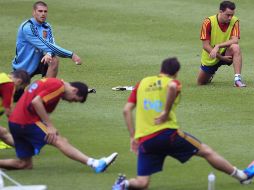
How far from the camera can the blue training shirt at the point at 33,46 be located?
16.8m

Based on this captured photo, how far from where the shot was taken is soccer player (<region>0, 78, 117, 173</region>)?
12156mm

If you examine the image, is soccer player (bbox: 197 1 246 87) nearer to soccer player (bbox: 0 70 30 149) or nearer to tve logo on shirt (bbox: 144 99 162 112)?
soccer player (bbox: 0 70 30 149)

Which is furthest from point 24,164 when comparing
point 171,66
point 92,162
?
point 171,66

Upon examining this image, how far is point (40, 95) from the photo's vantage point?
12.2m

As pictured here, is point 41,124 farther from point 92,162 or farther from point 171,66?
point 171,66

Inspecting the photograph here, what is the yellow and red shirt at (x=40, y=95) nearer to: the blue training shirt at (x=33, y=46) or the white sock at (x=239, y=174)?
the white sock at (x=239, y=174)

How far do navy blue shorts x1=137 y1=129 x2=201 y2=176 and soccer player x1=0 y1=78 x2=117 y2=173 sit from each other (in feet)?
3.54

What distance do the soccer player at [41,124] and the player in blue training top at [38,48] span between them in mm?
4276

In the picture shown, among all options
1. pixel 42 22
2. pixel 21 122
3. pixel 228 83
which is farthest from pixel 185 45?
pixel 21 122

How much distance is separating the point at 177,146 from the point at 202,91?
21.5 feet

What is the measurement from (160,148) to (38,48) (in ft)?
19.8

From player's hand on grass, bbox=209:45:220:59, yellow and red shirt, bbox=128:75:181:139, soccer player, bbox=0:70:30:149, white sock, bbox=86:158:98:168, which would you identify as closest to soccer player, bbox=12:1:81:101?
player's hand on grass, bbox=209:45:220:59

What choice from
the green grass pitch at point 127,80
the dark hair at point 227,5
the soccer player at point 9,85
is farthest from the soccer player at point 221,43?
the soccer player at point 9,85

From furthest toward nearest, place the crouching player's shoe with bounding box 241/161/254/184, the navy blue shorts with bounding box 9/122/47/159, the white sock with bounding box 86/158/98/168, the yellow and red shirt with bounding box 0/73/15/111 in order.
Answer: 1. the yellow and red shirt with bounding box 0/73/15/111
2. the navy blue shorts with bounding box 9/122/47/159
3. the white sock with bounding box 86/158/98/168
4. the crouching player's shoe with bounding box 241/161/254/184
